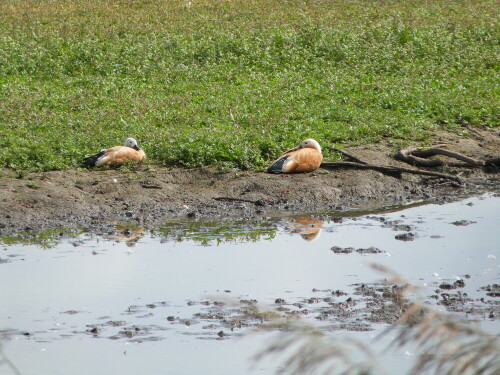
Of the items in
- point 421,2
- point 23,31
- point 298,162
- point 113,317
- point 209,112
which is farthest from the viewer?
point 421,2

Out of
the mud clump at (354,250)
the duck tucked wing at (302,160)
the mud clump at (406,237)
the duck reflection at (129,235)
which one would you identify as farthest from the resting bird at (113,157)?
the mud clump at (406,237)

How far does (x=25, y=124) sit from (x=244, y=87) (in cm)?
426

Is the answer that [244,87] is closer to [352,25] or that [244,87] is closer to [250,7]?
[352,25]

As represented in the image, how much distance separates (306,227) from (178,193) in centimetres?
174

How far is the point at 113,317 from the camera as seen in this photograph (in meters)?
6.75


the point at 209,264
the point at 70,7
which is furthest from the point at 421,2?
the point at 209,264

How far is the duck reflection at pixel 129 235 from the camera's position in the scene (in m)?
9.07

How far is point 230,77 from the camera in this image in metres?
16.5

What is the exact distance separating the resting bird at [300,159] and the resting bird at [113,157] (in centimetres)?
171

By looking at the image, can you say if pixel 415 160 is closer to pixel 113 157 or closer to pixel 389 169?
pixel 389 169

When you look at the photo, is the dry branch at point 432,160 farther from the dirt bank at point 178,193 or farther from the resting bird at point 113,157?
the resting bird at point 113,157

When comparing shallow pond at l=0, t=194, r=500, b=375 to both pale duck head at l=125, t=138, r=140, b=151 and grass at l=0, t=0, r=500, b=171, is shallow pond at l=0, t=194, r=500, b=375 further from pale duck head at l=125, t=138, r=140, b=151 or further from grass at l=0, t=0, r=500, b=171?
grass at l=0, t=0, r=500, b=171

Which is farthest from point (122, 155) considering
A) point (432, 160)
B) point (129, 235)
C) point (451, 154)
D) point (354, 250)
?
point (451, 154)

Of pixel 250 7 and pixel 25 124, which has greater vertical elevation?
pixel 250 7
